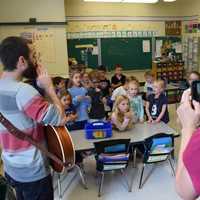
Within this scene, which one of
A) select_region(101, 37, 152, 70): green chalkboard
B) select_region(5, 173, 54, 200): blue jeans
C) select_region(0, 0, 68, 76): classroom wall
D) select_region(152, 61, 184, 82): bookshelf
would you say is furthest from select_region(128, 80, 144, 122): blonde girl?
select_region(152, 61, 184, 82): bookshelf

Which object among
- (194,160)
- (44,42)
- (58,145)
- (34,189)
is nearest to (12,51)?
(58,145)

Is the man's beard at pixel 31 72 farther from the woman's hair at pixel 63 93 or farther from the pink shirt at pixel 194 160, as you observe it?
the woman's hair at pixel 63 93

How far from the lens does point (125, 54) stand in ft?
26.9

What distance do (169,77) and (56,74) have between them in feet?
12.0

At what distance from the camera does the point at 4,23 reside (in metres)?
5.66

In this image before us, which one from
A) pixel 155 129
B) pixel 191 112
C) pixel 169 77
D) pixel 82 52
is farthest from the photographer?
pixel 169 77

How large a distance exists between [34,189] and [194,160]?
3.95 feet

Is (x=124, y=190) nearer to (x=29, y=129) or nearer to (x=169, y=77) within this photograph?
(x=29, y=129)

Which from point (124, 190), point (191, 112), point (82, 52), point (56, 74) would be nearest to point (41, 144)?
point (191, 112)

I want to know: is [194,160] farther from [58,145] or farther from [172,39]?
[172,39]

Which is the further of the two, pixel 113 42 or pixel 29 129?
pixel 113 42

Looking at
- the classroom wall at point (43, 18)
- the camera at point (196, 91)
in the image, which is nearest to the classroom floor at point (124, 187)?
the camera at point (196, 91)

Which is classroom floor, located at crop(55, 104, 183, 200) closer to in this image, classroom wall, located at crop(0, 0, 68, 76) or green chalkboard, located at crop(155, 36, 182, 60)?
classroom wall, located at crop(0, 0, 68, 76)

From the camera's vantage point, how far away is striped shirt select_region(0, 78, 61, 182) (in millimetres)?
1528
